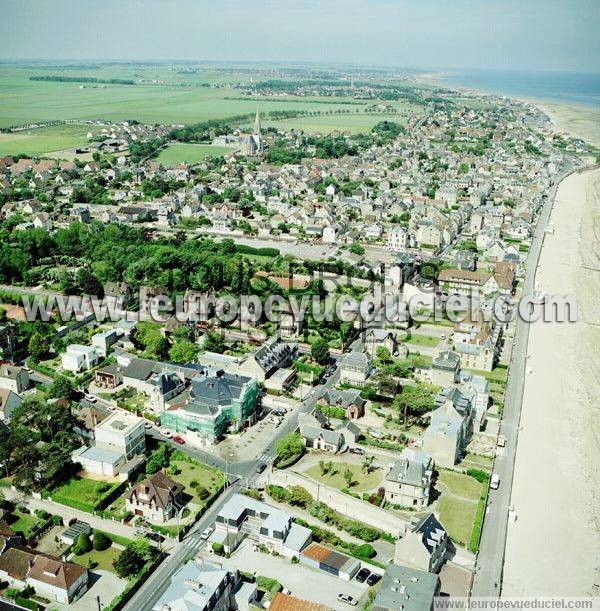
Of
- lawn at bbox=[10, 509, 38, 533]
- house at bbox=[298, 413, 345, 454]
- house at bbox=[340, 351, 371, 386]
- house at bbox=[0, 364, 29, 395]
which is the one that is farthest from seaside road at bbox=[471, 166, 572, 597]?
house at bbox=[0, 364, 29, 395]

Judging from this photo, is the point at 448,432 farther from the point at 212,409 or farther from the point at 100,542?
the point at 100,542

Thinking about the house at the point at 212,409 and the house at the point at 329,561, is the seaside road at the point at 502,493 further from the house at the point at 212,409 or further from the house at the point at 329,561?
the house at the point at 212,409

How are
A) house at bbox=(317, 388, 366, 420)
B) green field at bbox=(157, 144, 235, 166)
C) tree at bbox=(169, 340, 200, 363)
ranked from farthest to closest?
green field at bbox=(157, 144, 235, 166), tree at bbox=(169, 340, 200, 363), house at bbox=(317, 388, 366, 420)

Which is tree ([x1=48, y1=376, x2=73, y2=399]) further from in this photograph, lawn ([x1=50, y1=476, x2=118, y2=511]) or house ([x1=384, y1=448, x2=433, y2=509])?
house ([x1=384, y1=448, x2=433, y2=509])

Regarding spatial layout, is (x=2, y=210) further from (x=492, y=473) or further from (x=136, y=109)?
(x=136, y=109)

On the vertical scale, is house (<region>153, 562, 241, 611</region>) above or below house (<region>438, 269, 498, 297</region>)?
below

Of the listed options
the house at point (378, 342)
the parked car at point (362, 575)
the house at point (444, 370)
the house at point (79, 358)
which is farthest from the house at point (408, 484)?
the house at point (79, 358)
